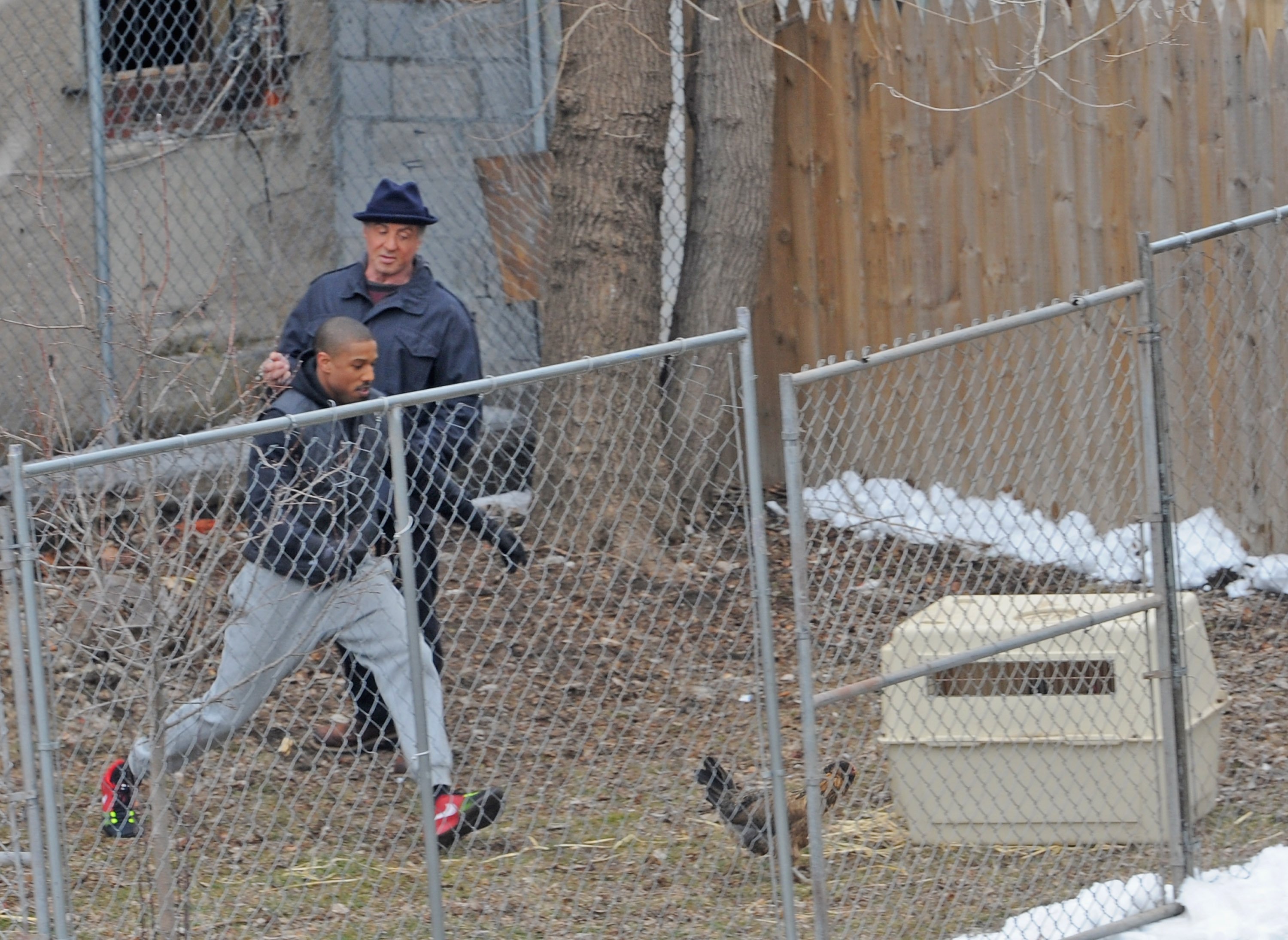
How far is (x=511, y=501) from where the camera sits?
8.41m

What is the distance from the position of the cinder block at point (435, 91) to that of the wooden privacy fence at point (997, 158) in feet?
5.61

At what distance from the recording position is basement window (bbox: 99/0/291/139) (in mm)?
8430

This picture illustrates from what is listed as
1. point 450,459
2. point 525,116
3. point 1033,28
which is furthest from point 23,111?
point 1033,28

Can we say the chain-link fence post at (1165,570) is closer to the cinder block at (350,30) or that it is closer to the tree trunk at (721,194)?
the tree trunk at (721,194)

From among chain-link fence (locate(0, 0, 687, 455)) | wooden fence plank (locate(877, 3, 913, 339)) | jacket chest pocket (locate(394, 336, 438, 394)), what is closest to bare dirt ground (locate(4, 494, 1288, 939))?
jacket chest pocket (locate(394, 336, 438, 394))

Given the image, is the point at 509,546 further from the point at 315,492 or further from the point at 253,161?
the point at 253,161

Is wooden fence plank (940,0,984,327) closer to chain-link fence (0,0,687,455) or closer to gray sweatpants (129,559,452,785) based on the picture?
chain-link fence (0,0,687,455)

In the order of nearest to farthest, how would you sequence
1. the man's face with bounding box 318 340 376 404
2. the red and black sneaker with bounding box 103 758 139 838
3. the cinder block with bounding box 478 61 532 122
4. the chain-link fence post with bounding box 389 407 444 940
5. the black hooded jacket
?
1. the chain-link fence post with bounding box 389 407 444 940
2. the black hooded jacket
3. the red and black sneaker with bounding box 103 758 139 838
4. the man's face with bounding box 318 340 376 404
5. the cinder block with bounding box 478 61 532 122

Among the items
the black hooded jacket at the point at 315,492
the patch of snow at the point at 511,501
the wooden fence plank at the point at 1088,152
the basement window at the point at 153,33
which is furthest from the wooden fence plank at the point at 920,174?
the black hooded jacket at the point at 315,492

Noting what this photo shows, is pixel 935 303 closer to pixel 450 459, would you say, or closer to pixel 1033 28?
pixel 1033 28

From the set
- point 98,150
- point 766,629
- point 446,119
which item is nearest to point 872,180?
→ point 446,119

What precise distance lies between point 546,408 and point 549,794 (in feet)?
9.56

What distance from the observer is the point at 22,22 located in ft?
26.2

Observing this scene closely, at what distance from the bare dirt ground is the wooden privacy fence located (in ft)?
5.32
